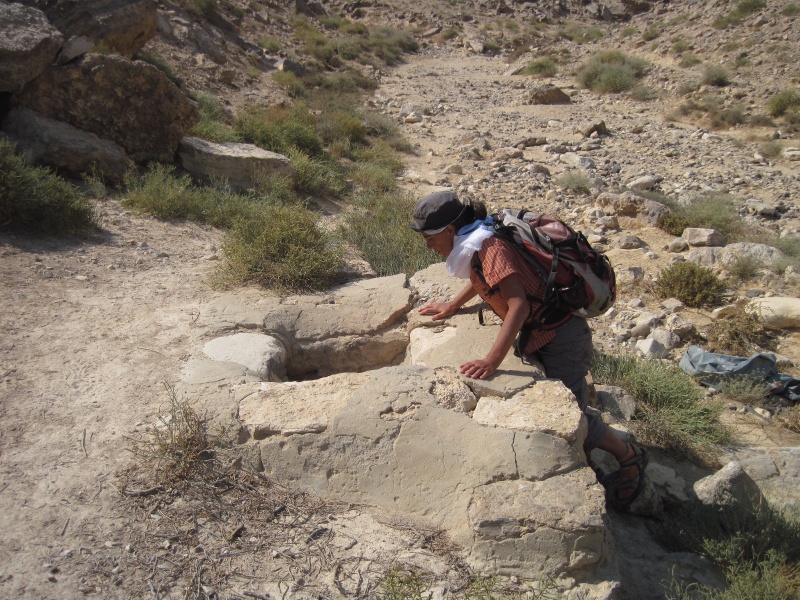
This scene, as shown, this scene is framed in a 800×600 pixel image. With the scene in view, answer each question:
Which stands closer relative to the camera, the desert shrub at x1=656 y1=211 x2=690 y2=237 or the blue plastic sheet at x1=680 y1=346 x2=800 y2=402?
the blue plastic sheet at x1=680 y1=346 x2=800 y2=402

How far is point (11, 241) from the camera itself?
450 cm

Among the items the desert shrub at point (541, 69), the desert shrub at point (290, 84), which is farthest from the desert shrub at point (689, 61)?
the desert shrub at point (290, 84)

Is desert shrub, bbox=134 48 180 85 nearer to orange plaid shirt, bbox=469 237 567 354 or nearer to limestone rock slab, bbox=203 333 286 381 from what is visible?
limestone rock slab, bbox=203 333 286 381

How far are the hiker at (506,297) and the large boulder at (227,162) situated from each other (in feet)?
17.4

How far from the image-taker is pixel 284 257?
4.40 m

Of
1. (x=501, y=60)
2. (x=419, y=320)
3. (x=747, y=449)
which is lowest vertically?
(x=747, y=449)

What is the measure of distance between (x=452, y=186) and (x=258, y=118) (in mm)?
3265

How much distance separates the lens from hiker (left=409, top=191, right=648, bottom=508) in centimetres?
240

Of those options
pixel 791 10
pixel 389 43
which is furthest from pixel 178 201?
pixel 791 10

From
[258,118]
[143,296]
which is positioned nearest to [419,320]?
[143,296]

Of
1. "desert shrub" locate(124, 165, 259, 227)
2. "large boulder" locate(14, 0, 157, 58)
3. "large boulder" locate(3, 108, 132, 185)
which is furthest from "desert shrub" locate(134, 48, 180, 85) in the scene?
"desert shrub" locate(124, 165, 259, 227)

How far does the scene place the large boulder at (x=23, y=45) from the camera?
581 cm

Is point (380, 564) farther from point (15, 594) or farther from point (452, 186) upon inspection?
point (452, 186)

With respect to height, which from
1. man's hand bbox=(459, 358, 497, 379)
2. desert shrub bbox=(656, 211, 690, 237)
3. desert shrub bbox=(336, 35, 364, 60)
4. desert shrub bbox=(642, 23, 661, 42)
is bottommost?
man's hand bbox=(459, 358, 497, 379)
